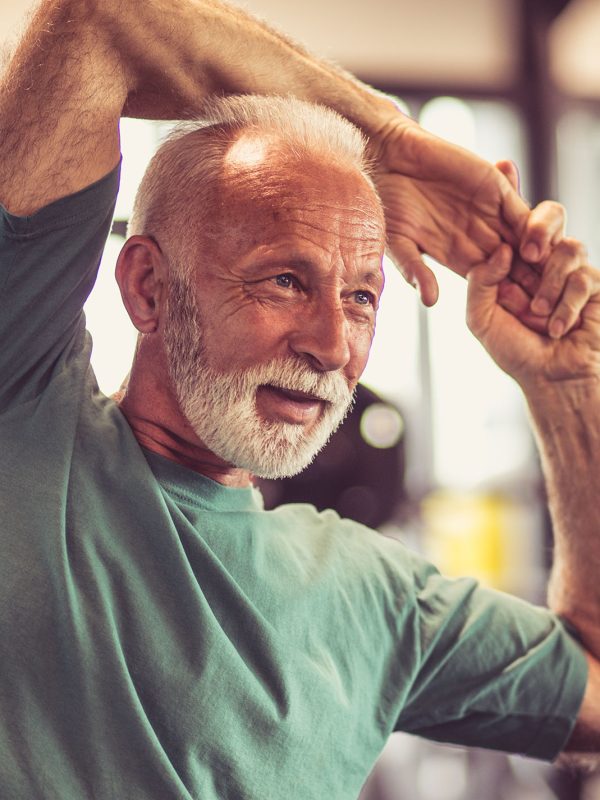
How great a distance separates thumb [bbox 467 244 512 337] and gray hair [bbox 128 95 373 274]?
1.10 ft

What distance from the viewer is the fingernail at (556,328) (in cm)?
159

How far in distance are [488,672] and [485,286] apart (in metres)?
0.63

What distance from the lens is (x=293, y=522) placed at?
1.49m

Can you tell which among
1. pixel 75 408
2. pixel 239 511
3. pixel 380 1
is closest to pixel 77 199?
A: pixel 75 408

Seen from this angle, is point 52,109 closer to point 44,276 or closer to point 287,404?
point 44,276

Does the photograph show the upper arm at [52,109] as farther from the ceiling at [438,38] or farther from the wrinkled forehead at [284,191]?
the ceiling at [438,38]

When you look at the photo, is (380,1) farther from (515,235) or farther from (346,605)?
(346,605)

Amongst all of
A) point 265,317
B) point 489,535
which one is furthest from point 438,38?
point 265,317

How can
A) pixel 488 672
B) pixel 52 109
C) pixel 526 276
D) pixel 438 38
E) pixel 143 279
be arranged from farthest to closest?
1. pixel 438 38
2. pixel 526 276
3. pixel 488 672
4. pixel 143 279
5. pixel 52 109

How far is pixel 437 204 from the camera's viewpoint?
1610 millimetres

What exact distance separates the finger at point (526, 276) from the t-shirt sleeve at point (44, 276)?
2.34 feet

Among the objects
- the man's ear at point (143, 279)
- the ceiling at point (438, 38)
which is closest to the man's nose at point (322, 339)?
the man's ear at point (143, 279)

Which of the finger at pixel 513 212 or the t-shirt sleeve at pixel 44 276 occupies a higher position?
the finger at pixel 513 212

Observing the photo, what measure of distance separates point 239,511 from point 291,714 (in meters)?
0.28
